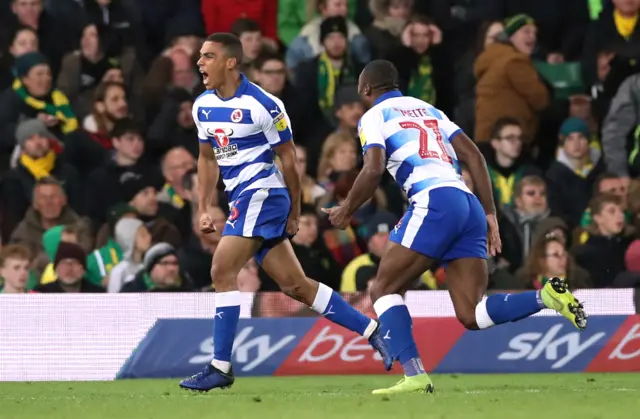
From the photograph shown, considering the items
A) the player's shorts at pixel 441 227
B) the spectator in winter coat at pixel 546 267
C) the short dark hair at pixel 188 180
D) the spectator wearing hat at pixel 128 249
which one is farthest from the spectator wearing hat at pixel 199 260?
the player's shorts at pixel 441 227

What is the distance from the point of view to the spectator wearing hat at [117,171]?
14.0 metres

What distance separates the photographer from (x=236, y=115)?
9.57 metres

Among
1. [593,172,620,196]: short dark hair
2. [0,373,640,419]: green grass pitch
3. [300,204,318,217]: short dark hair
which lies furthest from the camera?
[593,172,620,196]: short dark hair

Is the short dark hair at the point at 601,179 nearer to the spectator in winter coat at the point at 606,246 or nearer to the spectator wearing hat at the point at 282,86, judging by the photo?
the spectator in winter coat at the point at 606,246

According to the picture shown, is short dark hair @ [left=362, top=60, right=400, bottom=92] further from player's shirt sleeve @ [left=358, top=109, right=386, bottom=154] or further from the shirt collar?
player's shirt sleeve @ [left=358, top=109, right=386, bottom=154]

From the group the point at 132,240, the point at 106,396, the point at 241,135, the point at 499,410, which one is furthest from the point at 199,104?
the point at 132,240

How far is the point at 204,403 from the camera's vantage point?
8.41 metres

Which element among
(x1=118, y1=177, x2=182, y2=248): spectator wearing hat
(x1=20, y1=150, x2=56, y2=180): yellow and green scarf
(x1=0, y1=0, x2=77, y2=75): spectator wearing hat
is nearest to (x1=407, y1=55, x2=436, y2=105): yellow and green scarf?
(x1=118, y1=177, x2=182, y2=248): spectator wearing hat

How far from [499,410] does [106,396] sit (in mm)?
2964

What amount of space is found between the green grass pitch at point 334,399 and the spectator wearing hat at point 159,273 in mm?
1643

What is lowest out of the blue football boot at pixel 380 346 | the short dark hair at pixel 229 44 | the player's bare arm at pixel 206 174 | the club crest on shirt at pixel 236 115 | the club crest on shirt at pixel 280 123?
the blue football boot at pixel 380 346

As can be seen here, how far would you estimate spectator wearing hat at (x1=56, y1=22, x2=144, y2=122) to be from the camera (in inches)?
574

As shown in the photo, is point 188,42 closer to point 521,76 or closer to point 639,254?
point 521,76

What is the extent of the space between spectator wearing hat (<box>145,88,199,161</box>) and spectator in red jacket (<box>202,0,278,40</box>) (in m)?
0.85
